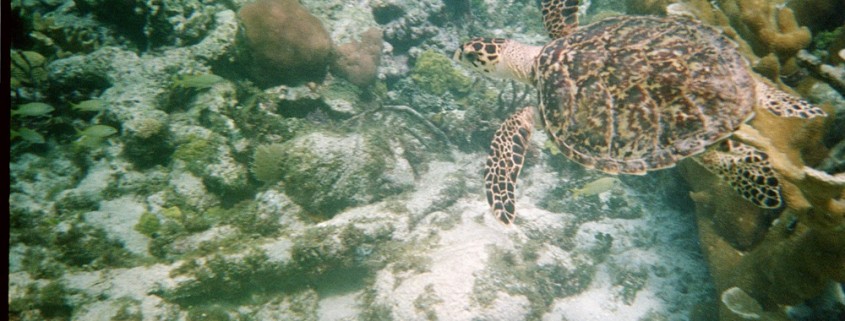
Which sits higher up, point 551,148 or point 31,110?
point 31,110

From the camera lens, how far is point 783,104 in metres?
2.63

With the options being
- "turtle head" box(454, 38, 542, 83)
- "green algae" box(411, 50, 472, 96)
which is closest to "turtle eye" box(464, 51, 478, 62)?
"turtle head" box(454, 38, 542, 83)

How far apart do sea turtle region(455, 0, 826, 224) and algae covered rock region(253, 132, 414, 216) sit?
1.54 m

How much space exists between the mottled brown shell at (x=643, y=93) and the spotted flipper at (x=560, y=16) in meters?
0.82

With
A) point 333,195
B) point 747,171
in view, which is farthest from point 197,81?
point 747,171

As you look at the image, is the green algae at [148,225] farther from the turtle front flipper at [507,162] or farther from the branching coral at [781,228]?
the branching coral at [781,228]

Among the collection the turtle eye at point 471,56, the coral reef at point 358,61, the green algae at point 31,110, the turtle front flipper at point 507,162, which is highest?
the turtle eye at point 471,56

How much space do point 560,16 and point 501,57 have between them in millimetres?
868

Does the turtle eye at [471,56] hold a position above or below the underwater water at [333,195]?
above

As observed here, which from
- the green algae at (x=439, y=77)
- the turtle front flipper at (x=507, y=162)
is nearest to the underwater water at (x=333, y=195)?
the turtle front flipper at (x=507, y=162)

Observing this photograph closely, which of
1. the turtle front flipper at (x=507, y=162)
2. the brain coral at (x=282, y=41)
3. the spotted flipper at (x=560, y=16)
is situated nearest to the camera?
the turtle front flipper at (x=507, y=162)

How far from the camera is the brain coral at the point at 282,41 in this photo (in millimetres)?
5082

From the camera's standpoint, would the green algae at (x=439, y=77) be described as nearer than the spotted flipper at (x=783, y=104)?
No

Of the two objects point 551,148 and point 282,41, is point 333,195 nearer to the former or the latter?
point 282,41
